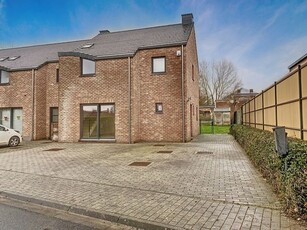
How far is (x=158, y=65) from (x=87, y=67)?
441cm

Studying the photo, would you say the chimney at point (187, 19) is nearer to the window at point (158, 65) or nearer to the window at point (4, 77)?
the window at point (158, 65)

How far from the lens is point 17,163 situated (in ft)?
29.6

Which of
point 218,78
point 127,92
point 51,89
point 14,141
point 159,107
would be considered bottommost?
point 14,141

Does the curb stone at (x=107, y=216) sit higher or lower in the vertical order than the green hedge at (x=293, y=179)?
lower

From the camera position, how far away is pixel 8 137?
14055 millimetres

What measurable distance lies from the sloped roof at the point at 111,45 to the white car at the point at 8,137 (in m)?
5.43

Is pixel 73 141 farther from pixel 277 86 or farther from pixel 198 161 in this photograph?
pixel 277 86

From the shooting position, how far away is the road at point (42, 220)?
3947 millimetres

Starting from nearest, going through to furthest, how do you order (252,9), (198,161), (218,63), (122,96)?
1. (198,161)
2. (252,9)
3. (122,96)
4. (218,63)

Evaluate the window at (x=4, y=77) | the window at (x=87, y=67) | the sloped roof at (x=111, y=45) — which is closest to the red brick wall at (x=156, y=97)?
the sloped roof at (x=111, y=45)

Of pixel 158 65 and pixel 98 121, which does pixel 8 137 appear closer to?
pixel 98 121

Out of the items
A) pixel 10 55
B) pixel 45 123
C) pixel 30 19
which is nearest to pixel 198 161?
pixel 45 123

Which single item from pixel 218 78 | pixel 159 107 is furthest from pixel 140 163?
pixel 218 78

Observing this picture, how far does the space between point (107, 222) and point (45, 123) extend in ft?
51.0
